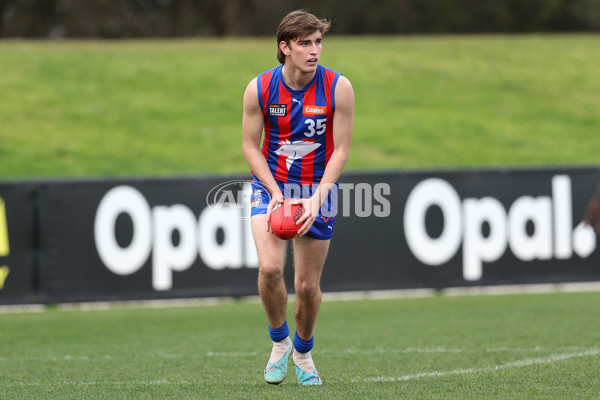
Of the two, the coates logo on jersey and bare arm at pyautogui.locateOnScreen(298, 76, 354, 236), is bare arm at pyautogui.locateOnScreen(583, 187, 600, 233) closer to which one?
bare arm at pyautogui.locateOnScreen(298, 76, 354, 236)

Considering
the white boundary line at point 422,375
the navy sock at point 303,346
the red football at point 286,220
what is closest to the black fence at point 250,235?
the white boundary line at point 422,375

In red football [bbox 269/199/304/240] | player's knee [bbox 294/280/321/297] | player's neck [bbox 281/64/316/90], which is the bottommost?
player's knee [bbox 294/280/321/297]

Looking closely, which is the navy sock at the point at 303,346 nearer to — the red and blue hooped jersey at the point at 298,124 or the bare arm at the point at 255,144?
the bare arm at the point at 255,144

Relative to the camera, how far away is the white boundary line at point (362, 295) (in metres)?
12.9

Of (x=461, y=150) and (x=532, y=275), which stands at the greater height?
(x=461, y=150)

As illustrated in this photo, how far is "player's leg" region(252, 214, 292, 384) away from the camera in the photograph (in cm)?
579

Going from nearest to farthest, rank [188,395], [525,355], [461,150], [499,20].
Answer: [188,395]
[525,355]
[461,150]
[499,20]

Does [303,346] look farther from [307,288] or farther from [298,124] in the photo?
[298,124]

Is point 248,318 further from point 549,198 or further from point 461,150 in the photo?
point 461,150

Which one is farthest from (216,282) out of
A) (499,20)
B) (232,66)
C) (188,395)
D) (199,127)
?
(499,20)

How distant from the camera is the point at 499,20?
138 ft

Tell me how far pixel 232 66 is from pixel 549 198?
1436cm

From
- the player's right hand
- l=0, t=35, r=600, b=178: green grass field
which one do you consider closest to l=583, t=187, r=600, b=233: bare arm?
l=0, t=35, r=600, b=178: green grass field

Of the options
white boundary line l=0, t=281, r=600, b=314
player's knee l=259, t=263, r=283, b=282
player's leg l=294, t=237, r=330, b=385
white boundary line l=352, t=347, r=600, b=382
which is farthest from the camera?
white boundary line l=0, t=281, r=600, b=314
